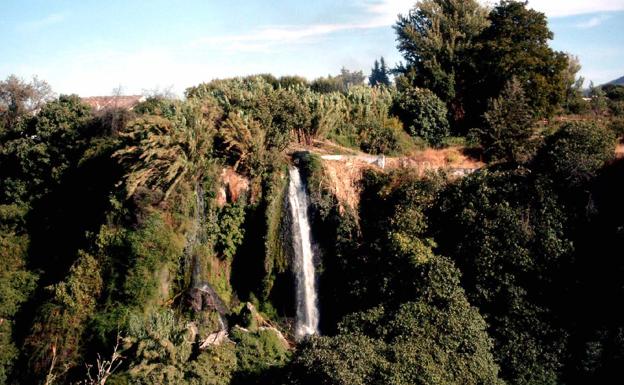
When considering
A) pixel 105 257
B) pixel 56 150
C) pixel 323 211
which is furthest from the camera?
pixel 56 150

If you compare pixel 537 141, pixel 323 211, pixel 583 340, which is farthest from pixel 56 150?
pixel 583 340

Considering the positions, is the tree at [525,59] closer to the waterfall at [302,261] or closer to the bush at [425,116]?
the bush at [425,116]

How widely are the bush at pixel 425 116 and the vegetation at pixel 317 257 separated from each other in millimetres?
1755

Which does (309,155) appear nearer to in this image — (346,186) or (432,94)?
(346,186)

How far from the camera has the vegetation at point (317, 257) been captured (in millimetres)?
13188

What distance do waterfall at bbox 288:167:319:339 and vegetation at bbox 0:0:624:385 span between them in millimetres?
258

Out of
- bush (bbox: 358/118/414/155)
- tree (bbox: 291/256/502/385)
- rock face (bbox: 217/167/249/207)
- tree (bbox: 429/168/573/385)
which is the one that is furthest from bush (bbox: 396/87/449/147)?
tree (bbox: 291/256/502/385)

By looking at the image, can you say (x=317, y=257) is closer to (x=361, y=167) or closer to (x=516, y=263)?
(x=361, y=167)

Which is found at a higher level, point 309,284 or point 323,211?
point 323,211

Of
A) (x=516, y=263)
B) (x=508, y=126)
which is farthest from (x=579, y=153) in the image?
(x=508, y=126)

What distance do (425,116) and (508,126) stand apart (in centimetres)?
413

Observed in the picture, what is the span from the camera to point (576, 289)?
47.6 ft

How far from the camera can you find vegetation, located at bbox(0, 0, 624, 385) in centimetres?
1319

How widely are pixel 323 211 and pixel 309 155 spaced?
1845 millimetres
